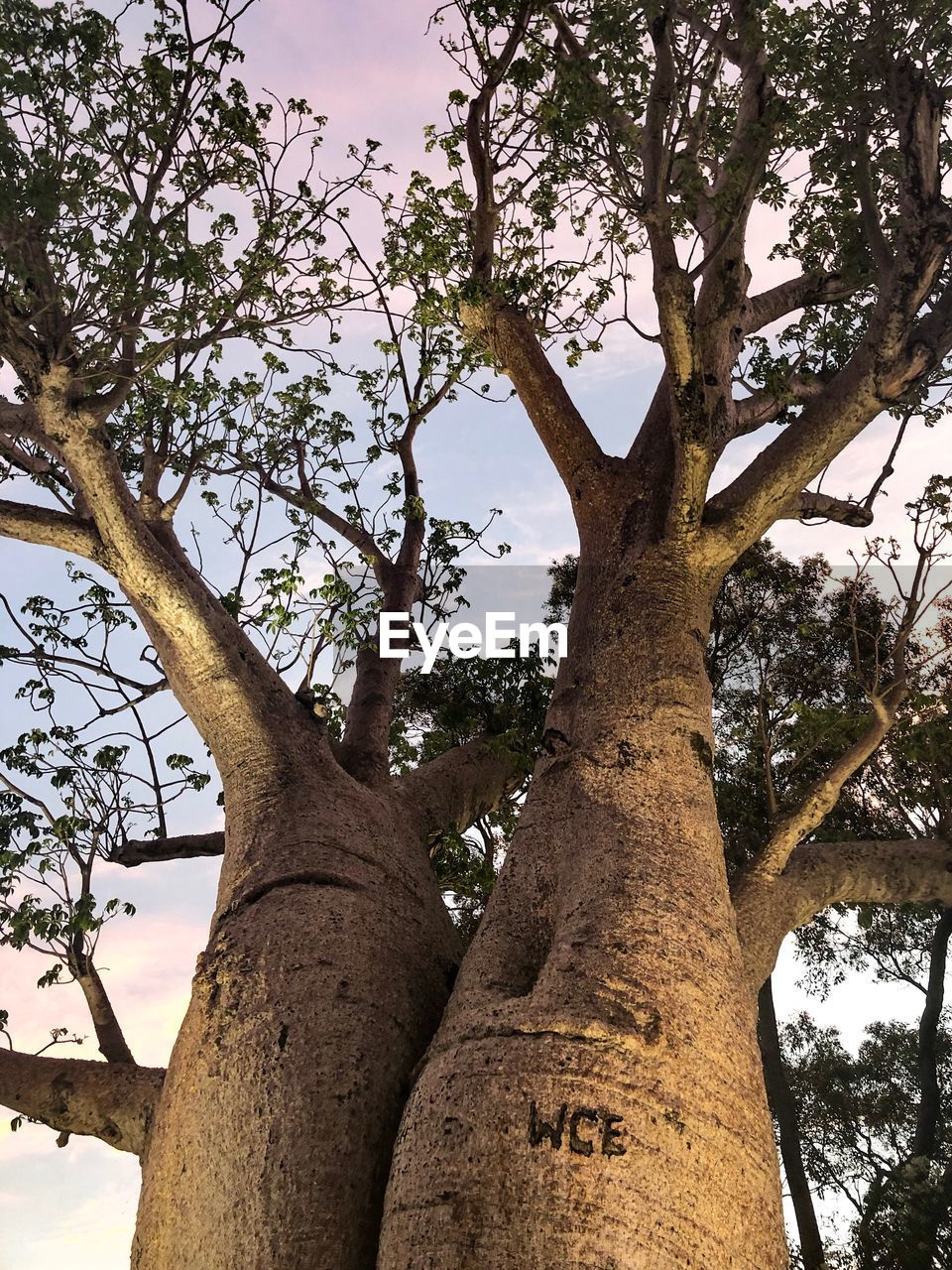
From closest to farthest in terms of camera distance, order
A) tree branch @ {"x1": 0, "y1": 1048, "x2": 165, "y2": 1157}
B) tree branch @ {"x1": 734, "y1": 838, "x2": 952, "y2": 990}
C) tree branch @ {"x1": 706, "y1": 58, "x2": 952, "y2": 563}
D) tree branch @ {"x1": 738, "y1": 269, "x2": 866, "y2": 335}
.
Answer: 1. tree branch @ {"x1": 0, "y1": 1048, "x2": 165, "y2": 1157}
2. tree branch @ {"x1": 734, "y1": 838, "x2": 952, "y2": 990}
3. tree branch @ {"x1": 706, "y1": 58, "x2": 952, "y2": 563}
4. tree branch @ {"x1": 738, "y1": 269, "x2": 866, "y2": 335}

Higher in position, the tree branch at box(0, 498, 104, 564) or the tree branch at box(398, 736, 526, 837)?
the tree branch at box(0, 498, 104, 564)

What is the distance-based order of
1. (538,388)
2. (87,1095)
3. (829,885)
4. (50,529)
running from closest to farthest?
(87,1095)
(829,885)
(50,529)
(538,388)

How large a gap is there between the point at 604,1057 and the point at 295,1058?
1.10m

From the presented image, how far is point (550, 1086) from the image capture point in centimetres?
288

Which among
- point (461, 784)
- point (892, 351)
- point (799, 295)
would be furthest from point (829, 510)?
point (461, 784)

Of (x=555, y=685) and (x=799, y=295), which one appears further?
(x=799, y=295)

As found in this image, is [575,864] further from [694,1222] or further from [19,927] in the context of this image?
[19,927]

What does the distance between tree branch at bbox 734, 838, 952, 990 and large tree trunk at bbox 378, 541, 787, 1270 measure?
872 mm

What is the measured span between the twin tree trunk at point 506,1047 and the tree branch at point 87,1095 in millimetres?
439

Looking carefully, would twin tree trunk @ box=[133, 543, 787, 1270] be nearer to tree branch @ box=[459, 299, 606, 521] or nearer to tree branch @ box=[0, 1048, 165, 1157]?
tree branch @ box=[0, 1048, 165, 1157]

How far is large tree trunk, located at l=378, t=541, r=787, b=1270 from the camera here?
2682 mm

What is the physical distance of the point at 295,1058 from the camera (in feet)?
11.1

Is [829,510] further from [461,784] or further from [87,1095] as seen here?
[87,1095]

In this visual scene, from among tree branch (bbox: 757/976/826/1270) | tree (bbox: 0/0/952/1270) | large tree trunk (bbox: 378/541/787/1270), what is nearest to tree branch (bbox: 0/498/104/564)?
tree (bbox: 0/0/952/1270)
